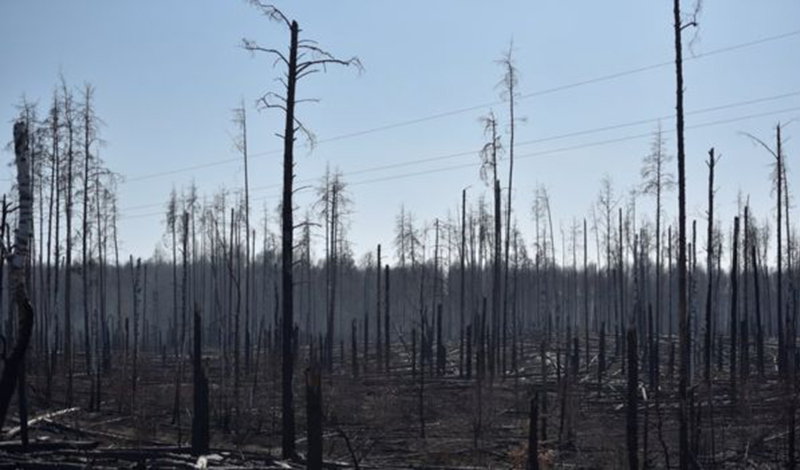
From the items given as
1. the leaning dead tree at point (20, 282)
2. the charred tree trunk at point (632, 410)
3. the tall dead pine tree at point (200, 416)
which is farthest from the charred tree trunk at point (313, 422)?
the charred tree trunk at point (632, 410)

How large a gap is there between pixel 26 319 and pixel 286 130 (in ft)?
22.8

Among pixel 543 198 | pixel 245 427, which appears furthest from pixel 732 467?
pixel 543 198

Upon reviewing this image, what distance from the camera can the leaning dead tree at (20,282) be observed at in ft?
34.8

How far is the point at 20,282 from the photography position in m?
11.4

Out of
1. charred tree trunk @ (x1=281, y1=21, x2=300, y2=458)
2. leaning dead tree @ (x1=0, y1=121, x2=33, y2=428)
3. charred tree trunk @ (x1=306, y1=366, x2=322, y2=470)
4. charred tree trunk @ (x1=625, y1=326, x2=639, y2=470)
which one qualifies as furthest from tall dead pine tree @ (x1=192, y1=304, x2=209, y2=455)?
charred tree trunk @ (x1=625, y1=326, x2=639, y2=470)

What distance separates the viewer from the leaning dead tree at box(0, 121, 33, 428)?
10.6 metres

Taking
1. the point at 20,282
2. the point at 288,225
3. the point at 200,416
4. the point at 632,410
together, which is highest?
the point at 288,225

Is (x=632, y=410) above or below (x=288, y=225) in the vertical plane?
below

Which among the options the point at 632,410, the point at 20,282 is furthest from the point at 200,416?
the point at 632,410

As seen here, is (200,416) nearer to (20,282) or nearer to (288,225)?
(288,225)

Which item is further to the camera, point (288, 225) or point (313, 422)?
point (288, 225)

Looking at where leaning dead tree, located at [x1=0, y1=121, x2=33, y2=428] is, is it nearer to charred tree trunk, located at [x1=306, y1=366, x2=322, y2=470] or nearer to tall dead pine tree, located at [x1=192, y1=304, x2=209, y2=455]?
charred tree trunk, located at [x1=306, y1=366, x2=322, y2=470]

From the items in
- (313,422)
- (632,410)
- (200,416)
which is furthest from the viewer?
(200,416)

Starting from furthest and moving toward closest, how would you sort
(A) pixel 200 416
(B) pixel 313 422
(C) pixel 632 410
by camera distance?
(A) pixel 200 416 < (C) pixel 632 410 < (B) pixel 313 422
